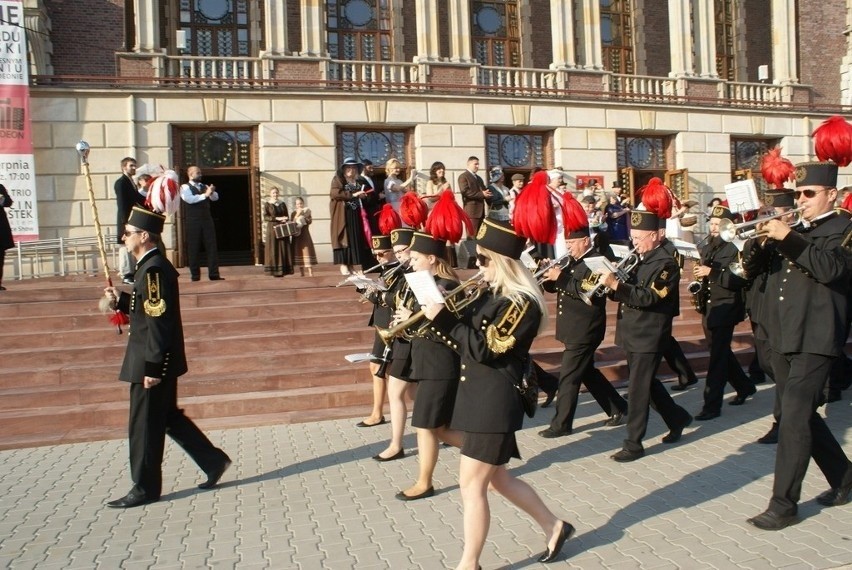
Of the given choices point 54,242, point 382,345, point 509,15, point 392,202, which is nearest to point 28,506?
point 382,345

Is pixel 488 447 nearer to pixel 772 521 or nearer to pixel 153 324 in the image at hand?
pixel 772 521

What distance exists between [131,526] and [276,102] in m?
15.6

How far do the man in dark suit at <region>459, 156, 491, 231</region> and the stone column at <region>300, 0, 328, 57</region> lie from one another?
282 inches

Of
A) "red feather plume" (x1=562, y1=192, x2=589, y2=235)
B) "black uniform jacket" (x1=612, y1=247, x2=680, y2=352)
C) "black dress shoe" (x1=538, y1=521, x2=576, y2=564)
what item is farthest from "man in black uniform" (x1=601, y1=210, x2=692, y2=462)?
"black dress shoe" (x1=538, y1=521, x2=576, y2=564)

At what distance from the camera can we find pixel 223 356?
1085cm

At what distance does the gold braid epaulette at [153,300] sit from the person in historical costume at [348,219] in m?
7.82

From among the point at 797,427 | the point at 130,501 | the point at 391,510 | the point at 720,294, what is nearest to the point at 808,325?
the point at 797,427

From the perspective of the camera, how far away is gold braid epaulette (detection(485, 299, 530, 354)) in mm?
4371

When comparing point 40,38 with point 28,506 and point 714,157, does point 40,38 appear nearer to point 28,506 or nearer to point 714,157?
point 28,506

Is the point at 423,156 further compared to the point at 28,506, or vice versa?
the point at 423,156

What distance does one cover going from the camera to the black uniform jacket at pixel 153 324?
20.7 ft

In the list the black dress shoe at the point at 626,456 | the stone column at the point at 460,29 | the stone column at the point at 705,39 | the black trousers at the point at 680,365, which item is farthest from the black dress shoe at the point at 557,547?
the stone column at the point at 705,39

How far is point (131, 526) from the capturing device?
589 cm

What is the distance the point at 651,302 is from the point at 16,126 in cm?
1601
